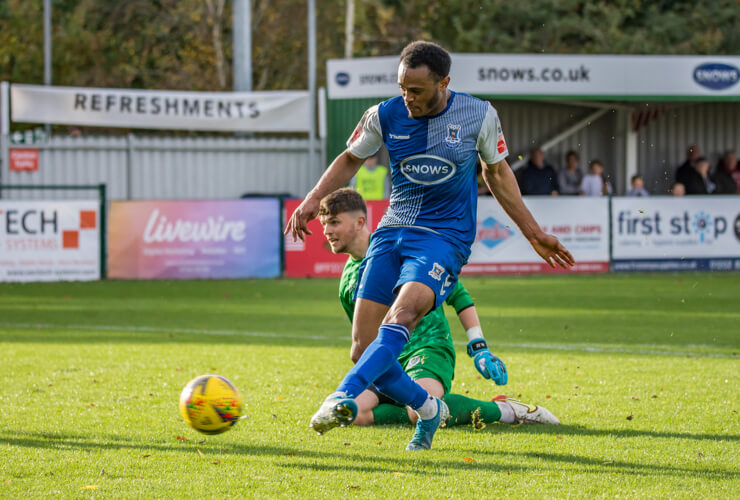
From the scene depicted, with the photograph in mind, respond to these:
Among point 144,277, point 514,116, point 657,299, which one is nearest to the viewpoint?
point 657,299

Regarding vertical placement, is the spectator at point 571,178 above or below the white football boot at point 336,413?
above

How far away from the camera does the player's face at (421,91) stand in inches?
193

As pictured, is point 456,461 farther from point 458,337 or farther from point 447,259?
point 458,337

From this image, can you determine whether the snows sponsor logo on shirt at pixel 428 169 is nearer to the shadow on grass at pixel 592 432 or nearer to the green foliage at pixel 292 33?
the shadow on grass at pixel 592 432

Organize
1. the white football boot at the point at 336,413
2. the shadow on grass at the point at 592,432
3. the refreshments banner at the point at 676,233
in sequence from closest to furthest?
the white football boot at the point at 336,413
the shadow on grass at the point at 592,432
the refreshments banner at the point at 676,233

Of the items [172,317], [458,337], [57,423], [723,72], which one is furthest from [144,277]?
[723,72]

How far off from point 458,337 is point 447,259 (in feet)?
19.4

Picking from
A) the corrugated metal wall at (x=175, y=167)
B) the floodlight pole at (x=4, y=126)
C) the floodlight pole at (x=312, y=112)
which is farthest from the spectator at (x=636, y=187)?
the floodlight pole at (x=4, y=126)

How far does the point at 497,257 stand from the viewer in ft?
59.7

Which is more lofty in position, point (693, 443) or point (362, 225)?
point (362, 225)

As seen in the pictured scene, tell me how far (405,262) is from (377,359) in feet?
2.09

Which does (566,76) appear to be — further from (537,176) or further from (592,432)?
(592,432)

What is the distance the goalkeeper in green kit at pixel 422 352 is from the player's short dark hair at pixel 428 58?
106 cm

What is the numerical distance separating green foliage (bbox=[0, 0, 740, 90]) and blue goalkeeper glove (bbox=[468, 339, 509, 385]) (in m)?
30.1
